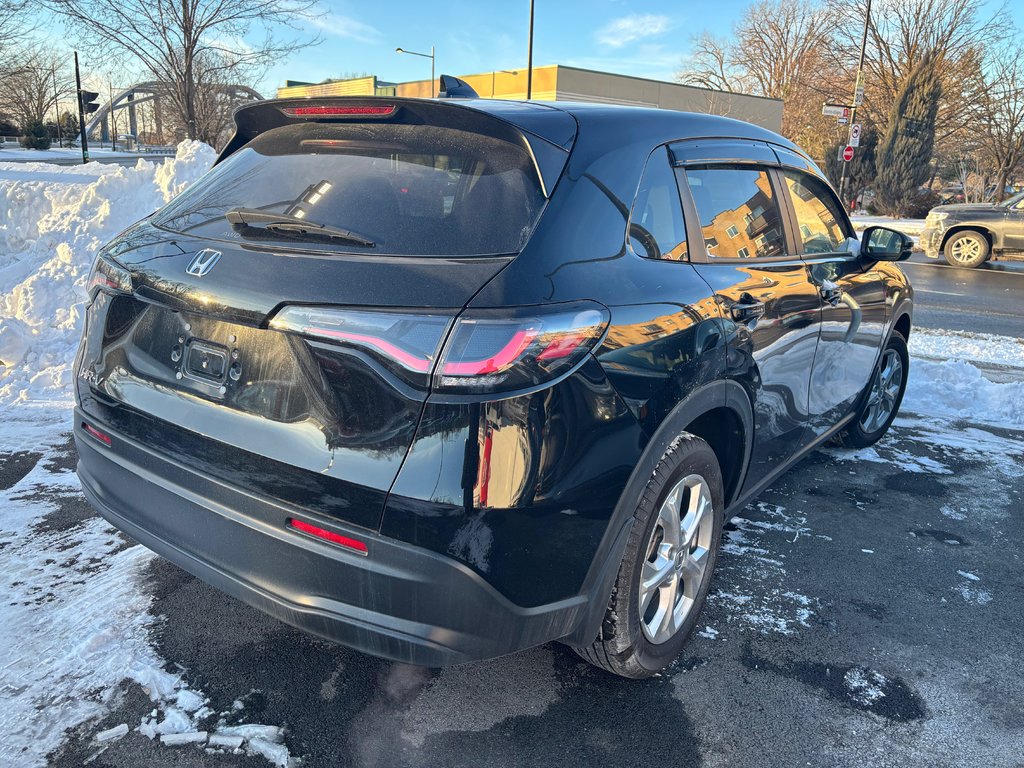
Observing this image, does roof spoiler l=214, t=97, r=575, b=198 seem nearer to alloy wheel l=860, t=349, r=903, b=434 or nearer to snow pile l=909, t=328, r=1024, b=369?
alloy wheel l=860, t=349, r=903, b=434

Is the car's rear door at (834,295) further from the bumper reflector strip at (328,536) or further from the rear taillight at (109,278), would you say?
the rear taillight at (109,278)

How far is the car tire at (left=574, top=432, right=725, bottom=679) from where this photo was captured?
2271 mm

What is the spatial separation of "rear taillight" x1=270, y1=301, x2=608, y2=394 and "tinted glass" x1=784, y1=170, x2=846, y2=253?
6.73 ft

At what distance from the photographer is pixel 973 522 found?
3.93 meters

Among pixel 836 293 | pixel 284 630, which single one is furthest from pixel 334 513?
pixel 836 293

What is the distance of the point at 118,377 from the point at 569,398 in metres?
1.41

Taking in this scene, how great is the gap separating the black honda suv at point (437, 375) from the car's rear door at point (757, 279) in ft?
0.08

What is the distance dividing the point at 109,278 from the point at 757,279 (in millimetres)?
2202

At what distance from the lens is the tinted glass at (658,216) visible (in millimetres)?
2359

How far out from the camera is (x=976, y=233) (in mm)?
15711

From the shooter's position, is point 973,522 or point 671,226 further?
point 973,522

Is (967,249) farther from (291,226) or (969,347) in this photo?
(291,226)

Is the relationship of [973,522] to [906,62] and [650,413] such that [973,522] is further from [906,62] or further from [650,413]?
[906,62]

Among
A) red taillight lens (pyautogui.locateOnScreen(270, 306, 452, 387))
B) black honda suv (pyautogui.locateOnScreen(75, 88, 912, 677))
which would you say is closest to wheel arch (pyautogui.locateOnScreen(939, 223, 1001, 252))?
black honda suv (pyautogui.locateOnScreen(75, 88, 912, 677))
